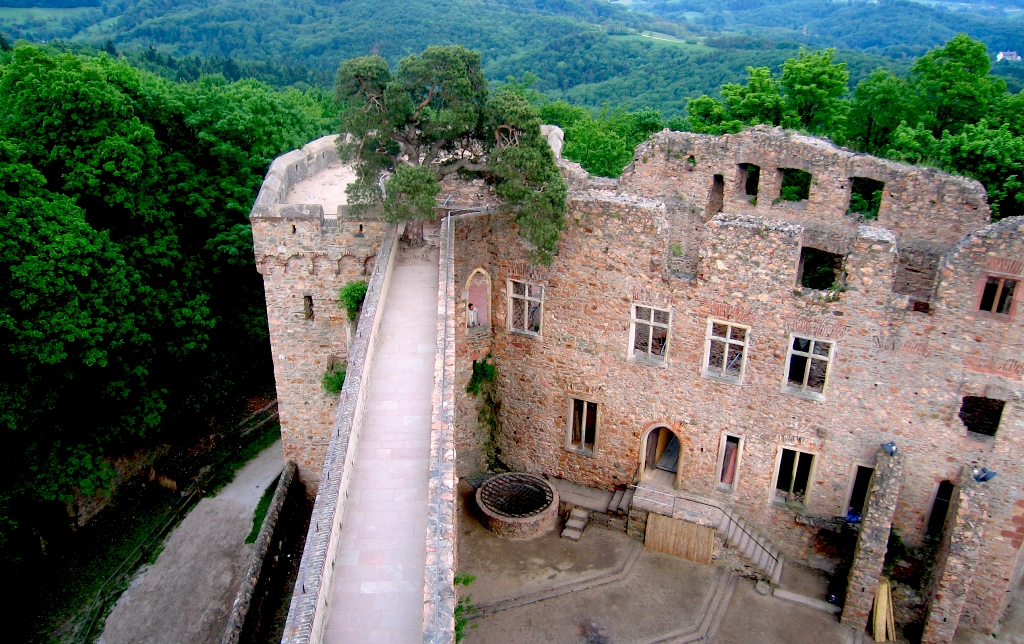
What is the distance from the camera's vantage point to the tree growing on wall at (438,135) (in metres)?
17.8

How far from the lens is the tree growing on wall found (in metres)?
17.8

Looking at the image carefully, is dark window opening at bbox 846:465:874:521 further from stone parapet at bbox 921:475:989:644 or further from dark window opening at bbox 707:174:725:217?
dark window opening at bbox 707:174:725:217

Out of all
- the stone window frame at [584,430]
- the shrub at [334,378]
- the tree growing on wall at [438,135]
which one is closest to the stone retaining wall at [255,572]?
the shrub at [334,378]

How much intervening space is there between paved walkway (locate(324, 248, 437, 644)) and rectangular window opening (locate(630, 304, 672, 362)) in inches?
201

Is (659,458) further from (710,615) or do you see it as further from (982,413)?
(982,413)

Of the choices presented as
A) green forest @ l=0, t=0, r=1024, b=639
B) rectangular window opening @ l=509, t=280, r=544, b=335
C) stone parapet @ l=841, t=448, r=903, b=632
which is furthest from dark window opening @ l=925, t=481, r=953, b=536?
rectangular window opening @ l=509, t=280, r=544, b=335

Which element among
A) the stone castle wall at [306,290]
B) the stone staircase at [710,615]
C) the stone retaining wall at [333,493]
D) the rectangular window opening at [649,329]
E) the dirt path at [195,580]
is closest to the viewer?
the stone retaining wall at [333,493]

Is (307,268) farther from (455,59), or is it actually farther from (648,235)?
(648,235)

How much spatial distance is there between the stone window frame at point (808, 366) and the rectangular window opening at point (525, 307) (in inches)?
245

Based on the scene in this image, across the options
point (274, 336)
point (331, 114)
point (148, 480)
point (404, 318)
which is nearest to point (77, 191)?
point (274, 336)

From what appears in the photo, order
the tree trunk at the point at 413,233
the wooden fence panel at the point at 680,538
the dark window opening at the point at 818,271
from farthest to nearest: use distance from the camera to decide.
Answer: the dark window opening at the point at 818,271
the tree trunk at the point at 413,233
the wooden fence panel at the point at 680,538

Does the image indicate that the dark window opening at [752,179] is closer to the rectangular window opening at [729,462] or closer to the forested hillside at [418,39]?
the rectangular window opening at [729,462]

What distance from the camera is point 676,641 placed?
17.5 meters

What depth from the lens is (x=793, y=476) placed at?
1891 cm
